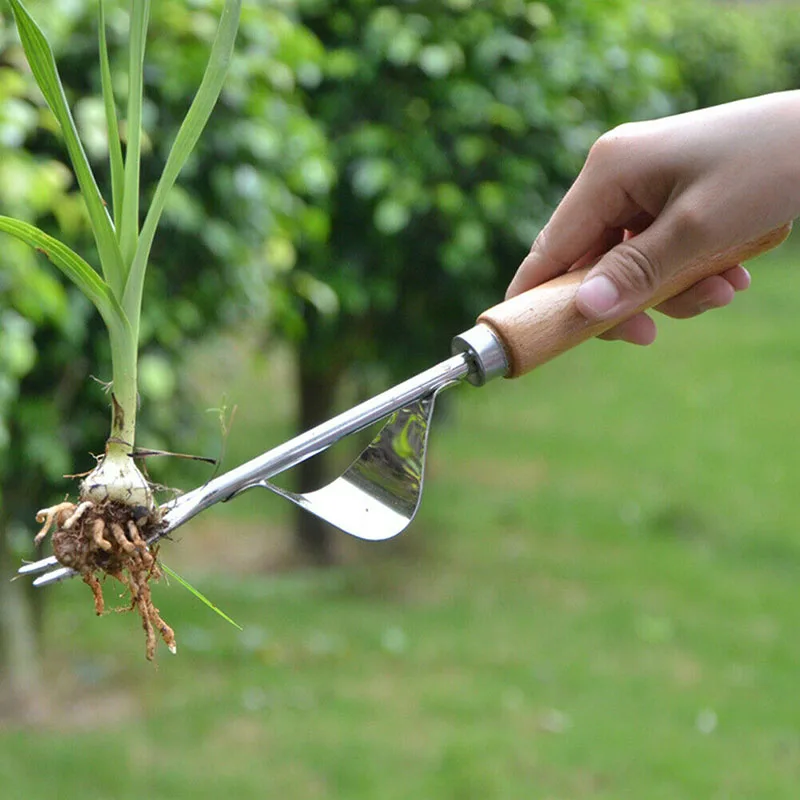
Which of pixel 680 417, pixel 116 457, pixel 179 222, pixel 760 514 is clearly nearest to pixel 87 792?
pixel 179 222

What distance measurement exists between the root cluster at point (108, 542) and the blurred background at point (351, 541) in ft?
4.34

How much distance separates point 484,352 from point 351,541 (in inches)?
165

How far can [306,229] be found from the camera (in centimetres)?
347

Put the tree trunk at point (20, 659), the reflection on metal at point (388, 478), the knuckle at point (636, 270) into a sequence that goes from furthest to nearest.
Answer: the tree trunk at point (20, 659)
the knuckle at point (636, 270)
the reflection on metal at point (388, 478)

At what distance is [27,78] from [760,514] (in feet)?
13.6

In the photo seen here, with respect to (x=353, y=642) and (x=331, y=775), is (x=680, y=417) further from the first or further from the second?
(x=331, y=775)

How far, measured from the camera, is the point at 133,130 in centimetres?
118

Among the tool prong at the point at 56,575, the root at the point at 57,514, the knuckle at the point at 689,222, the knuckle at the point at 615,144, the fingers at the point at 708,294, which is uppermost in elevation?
the root at the point at 57,514

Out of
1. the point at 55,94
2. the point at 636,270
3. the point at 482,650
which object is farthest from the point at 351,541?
the point at 55,94

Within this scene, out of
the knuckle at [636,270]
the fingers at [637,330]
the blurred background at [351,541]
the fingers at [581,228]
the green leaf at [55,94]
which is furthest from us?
the blurred background at [351,541]

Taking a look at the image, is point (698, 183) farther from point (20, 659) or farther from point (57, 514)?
point (20, 659)

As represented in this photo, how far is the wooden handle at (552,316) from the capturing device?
1294 mm

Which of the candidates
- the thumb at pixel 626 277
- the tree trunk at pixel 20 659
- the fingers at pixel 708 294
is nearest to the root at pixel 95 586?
the thumb at pixel 626 277

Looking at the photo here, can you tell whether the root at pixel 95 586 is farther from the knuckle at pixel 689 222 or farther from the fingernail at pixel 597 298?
the knuckle at pixel 689 222
